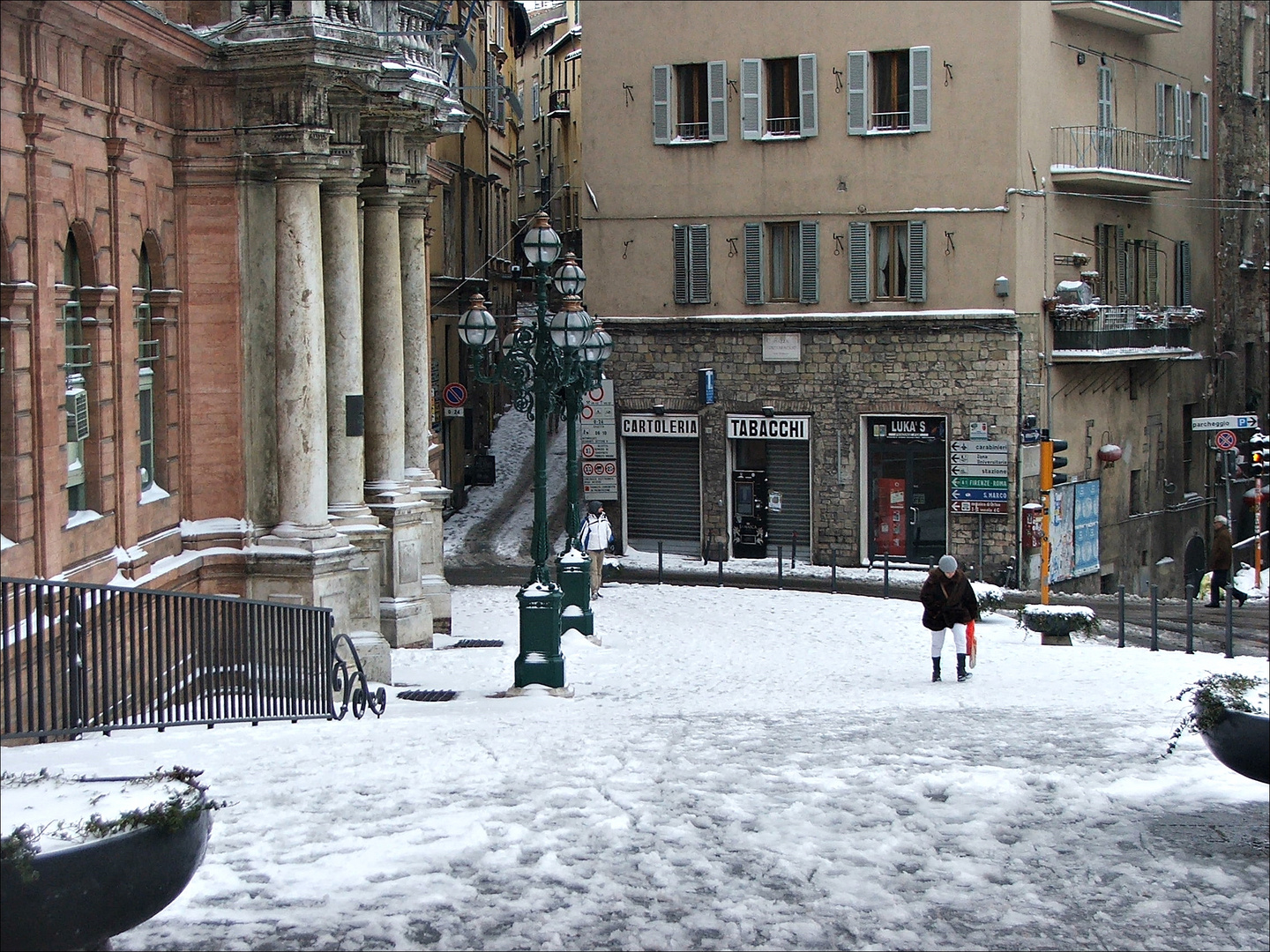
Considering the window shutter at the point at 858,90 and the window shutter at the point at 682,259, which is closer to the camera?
the window shutter at the point at 858,90

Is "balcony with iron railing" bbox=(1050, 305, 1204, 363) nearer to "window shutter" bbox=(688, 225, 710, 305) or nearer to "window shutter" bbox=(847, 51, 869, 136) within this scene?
"window shutter" bbox=(847, 51, 869, 136)

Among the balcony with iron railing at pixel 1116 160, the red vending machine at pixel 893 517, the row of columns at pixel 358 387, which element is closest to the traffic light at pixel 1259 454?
the balcony with iron railing at pixel 1116 160

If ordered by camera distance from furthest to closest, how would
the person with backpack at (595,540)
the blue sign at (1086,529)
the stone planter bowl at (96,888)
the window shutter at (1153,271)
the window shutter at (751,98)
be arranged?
the window shutter at (1153,271), the blue sign at (1086,529), the window shutter at (751,98), the person with backpack at (595,540), the stone planter bowl at (96,888)

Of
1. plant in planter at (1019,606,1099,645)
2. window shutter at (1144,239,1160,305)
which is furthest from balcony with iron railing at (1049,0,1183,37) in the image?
plant in planter at (1019,606,1099,645)

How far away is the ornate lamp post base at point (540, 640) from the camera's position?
677 inches

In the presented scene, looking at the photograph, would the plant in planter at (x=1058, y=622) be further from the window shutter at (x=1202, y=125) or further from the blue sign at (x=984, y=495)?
the window shutter at (x=1202, y=125)

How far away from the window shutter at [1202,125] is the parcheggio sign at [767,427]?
1499cm

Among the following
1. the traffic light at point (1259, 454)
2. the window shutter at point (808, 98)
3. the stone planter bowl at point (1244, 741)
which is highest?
the window shutter at point (808, 98)

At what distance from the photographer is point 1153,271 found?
129 feet

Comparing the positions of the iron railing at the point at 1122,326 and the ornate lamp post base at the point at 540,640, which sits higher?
the iron railing at the point at 1122,326

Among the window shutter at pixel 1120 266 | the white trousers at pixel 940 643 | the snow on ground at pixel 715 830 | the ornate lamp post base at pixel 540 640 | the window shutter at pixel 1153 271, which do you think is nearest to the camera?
the snow on ground at pixel 715 830

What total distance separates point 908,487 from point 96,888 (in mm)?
27840

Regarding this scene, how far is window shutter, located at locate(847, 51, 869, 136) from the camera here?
33500 millimetres

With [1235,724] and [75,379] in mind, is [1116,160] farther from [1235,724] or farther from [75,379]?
[1235,724]
